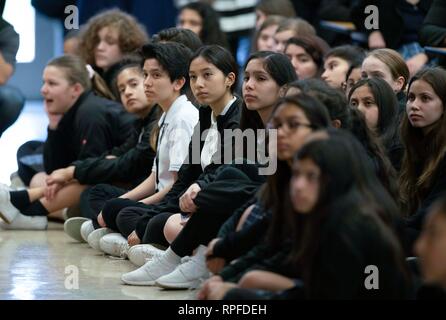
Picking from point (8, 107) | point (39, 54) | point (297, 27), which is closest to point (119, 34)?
point (8, 107)

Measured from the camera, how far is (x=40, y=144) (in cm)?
675

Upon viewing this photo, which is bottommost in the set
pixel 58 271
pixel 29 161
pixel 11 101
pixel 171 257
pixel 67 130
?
pixel 58 271

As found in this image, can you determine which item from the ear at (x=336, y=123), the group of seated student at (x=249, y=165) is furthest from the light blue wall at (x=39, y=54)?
the ear at (x=336, y=123)

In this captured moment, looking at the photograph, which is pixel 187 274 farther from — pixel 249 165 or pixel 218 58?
Answer: pixel 218 58

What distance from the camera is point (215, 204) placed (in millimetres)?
3754

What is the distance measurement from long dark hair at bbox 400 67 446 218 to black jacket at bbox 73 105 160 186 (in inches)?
62.5

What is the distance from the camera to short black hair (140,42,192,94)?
4707 mm

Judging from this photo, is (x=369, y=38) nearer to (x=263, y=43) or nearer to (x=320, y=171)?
(x=263, y=43)

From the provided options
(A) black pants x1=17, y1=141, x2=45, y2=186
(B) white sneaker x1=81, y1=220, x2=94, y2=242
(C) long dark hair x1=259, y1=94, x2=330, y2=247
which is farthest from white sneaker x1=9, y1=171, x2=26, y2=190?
(C) long dark hair x1=259, y1=94, x2=330, y2=247

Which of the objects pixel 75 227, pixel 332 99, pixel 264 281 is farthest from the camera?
pixel 75 227

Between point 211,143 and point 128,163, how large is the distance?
42.5 inches

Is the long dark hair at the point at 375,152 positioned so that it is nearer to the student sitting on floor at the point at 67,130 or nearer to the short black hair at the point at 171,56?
the short black hair at the point at 171,56

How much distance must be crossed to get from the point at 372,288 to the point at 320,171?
1.24ft

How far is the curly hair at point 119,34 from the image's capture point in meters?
6.33
